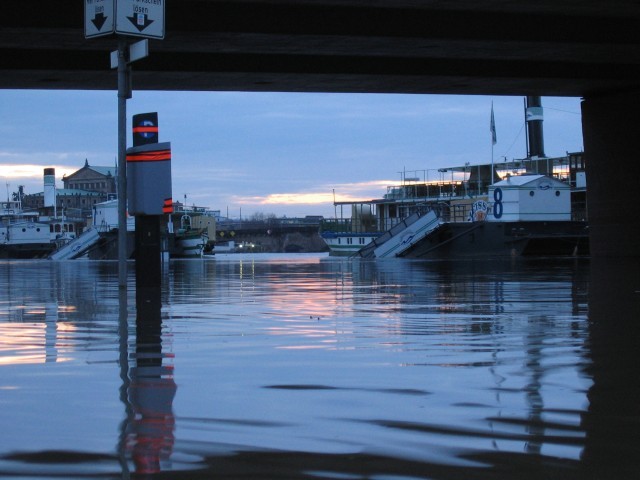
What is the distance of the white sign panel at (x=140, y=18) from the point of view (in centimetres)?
1271

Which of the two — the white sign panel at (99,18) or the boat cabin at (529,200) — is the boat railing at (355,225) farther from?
the white sign panel at (99,18)

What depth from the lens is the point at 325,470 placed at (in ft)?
11.2

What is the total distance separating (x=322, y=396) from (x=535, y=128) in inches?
2512

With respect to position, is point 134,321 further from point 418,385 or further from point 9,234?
point 9,234

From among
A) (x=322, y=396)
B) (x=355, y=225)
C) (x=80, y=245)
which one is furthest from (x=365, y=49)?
(x=80, y=245)

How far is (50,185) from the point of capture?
125500 mm

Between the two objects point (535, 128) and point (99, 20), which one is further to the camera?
point (535, 128)

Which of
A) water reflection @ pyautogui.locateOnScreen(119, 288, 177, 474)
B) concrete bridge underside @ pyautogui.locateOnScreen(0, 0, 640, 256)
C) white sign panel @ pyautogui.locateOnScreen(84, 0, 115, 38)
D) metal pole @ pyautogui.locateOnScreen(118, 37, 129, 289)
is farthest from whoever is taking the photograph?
concrete bridge underside @ pyautogui.locateOnScreen(0, 0, 640, 256)

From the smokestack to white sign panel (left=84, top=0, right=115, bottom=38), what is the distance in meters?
56.3

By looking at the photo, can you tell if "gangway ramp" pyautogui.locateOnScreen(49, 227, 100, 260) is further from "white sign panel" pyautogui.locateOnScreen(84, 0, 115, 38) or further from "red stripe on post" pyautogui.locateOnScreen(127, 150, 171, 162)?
"white sign panel" pyautogui.locateOnScreen(84, 0, 115, 38)

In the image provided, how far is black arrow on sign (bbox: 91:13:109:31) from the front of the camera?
12.8 metres

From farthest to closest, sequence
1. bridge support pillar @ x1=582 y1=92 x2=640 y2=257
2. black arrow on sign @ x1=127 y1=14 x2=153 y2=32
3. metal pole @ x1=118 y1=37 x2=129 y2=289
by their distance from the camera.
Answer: bridge support pillar @ x1=582 y1=92 x2=640 y2=257 → metal pole @ x1=118 y1=37 x2=129 y2=289 → black arrow on sign @ x1=127 y1=14 x2=153 y2=32

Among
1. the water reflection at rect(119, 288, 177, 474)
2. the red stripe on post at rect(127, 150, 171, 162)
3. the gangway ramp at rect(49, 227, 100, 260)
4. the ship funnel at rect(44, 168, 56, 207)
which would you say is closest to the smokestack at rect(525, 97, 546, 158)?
the gangway ramp at rect(49, 227, 100, 260)

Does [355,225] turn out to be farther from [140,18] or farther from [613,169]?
[140,18]
